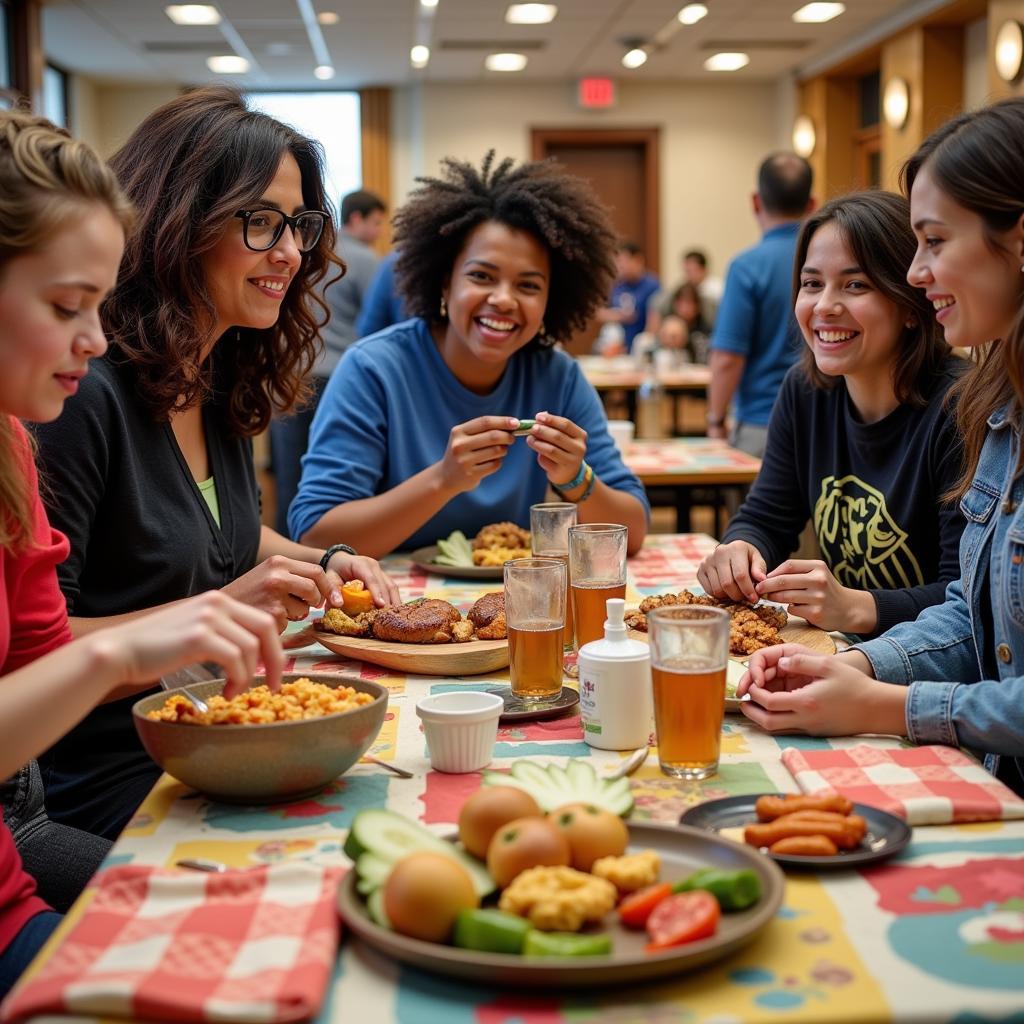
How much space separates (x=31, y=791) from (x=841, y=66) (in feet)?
31.7

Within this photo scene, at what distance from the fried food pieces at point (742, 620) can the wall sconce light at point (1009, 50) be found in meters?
6.18

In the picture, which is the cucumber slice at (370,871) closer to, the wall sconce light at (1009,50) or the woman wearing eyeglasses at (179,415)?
the woman wearing eyeglasses at (179,415)

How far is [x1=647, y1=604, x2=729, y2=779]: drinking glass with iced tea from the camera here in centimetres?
120

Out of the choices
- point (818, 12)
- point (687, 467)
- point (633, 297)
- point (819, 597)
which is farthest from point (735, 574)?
point (633, 297)

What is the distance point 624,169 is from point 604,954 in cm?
1121

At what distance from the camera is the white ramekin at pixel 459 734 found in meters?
1.23

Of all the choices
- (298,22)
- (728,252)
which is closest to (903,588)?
(298,22)

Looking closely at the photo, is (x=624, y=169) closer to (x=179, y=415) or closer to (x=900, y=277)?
(x=900, y=277)

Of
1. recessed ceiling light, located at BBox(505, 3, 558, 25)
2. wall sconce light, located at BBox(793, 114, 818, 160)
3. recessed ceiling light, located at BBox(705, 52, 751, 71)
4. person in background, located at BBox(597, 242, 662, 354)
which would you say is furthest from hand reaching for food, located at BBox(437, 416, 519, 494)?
wall sconce light, located at BBox(793, 114, 818, 160)

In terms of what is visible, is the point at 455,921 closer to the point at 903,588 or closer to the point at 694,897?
the point at 694,897

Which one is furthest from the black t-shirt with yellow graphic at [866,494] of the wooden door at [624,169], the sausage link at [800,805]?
the wooden door at [624,169]

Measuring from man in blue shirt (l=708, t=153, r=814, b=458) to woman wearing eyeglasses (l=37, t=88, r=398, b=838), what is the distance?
2.87m

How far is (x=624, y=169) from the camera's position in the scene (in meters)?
11.4

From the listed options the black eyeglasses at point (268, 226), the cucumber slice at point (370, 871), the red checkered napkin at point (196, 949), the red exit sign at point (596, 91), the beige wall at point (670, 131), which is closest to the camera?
the red checkered napkin at point (196, 949)
